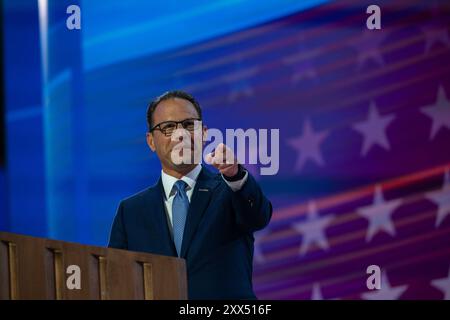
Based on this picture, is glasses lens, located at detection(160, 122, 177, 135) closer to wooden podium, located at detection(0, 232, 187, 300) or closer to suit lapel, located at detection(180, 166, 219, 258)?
suit lapel, located at detection(180, 166, 219, 258)

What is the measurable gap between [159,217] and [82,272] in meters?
0.70

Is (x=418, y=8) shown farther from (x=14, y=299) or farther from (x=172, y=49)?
(x=14, y=299)

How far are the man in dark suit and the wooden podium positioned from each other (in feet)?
1.87

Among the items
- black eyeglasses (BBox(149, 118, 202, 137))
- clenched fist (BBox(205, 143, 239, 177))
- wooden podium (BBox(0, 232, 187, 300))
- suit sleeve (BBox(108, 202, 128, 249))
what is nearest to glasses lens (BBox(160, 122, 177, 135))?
black eyeglasses (BBox(149, 118, 202, 137))

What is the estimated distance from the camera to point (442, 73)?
4.32 m

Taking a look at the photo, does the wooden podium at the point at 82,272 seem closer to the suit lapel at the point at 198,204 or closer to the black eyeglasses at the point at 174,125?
the suit lapel at the point at 198,204

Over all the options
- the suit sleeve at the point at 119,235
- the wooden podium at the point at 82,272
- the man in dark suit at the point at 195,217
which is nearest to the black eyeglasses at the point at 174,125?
the man in dark suit at the point at 195,217

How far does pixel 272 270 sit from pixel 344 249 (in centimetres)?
36

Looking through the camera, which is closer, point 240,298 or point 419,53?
point 240,298

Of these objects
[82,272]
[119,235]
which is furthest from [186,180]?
[82,272]

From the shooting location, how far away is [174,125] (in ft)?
10.5

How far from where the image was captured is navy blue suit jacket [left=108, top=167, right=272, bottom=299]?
295 centimetres

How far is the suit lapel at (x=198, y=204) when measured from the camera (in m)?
3.05
